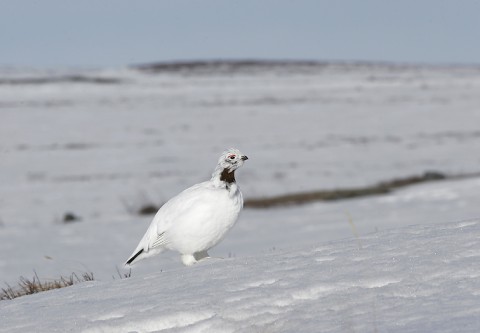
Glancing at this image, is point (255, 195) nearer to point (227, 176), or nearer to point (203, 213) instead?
point (227, 176)

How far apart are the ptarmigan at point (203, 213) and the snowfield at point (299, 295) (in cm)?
45

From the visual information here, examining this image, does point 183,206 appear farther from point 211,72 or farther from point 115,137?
point 211,72

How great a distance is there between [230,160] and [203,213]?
0.37 meters

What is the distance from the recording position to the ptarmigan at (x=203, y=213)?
5004 millimetres

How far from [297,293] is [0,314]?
1.46m

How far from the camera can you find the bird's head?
16.9ft

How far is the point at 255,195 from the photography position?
54.5 feet

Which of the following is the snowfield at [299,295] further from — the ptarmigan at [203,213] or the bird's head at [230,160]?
the bird's head at [230,160]

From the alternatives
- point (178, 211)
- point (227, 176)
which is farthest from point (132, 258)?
point (227, 176)

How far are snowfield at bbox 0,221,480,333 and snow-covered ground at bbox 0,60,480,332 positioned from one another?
0.01 m

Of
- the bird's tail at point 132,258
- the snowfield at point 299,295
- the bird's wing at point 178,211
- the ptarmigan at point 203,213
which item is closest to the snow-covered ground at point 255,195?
the snowfield at point 299,295

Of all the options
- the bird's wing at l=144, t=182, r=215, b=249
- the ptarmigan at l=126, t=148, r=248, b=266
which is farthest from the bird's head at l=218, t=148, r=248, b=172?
the bird's wing at l=144, t=182, r=215, b=249

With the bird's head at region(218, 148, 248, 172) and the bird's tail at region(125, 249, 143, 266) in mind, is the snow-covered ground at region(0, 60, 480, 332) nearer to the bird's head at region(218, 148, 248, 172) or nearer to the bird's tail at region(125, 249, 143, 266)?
the bird's head at region(218, 148, 248, 172)

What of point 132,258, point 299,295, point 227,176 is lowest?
point 132,258
